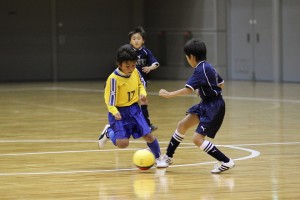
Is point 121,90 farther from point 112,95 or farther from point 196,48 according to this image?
point 196,48

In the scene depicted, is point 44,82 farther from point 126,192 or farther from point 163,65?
point 126,192

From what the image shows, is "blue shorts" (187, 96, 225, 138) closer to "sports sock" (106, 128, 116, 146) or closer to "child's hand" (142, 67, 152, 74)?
"sports sock" (106, 128, 116, 146)

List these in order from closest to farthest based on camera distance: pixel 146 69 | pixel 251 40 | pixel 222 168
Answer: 1. pixel 222 168
2. pixel 146 69
3. pixel 251 40

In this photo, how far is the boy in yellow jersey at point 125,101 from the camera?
31.7 feet

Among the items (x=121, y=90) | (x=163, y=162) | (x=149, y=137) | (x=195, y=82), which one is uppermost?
(x=195, y=82)

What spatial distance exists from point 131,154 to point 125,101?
148cm

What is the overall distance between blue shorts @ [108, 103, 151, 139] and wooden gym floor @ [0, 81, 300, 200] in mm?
426

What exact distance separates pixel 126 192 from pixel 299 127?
276 inches

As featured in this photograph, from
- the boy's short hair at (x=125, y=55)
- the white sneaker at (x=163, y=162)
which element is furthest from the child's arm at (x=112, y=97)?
the white sneaker at (x=163, y=162)

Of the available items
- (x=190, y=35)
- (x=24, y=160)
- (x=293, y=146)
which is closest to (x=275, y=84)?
(x=190, y=35)

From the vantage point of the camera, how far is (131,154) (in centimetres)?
1112

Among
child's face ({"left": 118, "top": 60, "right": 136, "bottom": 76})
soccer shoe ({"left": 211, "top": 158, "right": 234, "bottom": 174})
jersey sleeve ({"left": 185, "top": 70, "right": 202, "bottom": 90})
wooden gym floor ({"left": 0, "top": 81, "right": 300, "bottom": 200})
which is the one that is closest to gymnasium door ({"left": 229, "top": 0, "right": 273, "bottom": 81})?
wooden gym floor ({"left": 0, "top": 81, "right": 300, "bottom": 200})

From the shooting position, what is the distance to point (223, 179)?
8.83 m

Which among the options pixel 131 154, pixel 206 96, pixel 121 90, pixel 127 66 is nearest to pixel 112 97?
pixel 121 90
